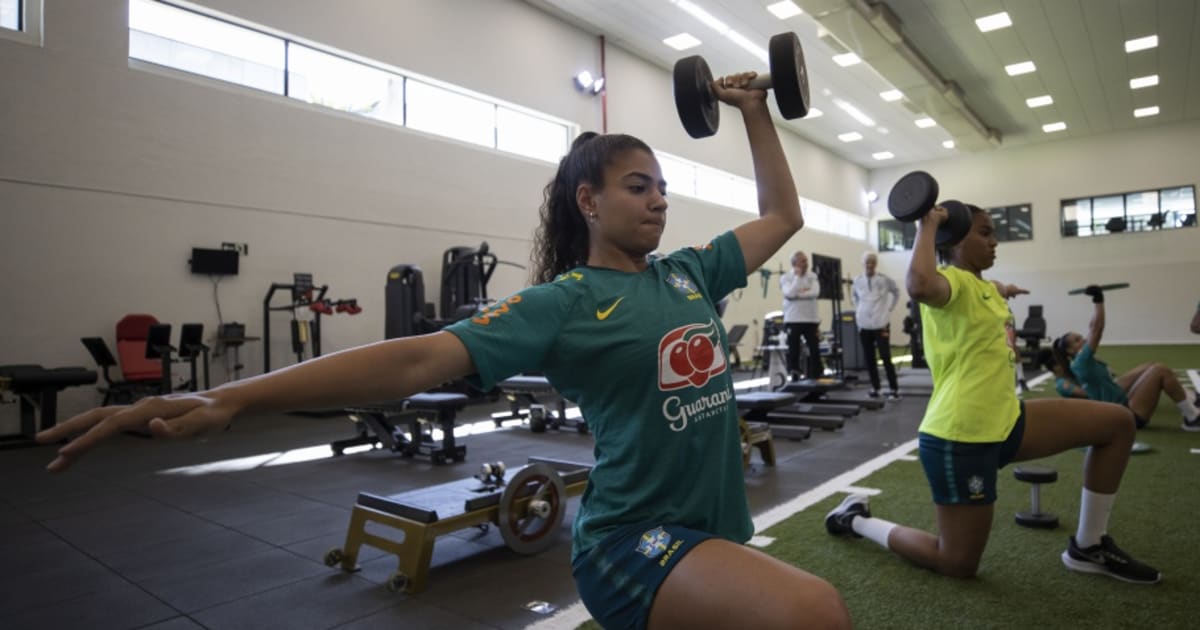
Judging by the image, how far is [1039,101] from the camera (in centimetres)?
1402

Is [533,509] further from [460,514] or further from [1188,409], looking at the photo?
[1188,409]

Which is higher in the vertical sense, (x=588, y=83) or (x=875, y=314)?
(x=588, y=83)

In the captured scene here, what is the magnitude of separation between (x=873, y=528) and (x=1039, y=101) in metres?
15.0

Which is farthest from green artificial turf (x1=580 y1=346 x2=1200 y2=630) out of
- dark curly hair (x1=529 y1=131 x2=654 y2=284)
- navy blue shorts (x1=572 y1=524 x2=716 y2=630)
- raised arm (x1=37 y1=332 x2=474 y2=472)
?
raised arm (x1=37 y1=332 x2=474 y2=472)

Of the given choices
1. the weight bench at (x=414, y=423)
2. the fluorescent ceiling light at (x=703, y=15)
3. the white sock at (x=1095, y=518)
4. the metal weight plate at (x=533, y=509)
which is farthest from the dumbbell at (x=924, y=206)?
the fluorescent ceiling light at (x=703, y=15)

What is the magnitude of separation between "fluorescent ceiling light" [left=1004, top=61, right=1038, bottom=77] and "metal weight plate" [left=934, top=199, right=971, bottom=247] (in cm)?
1193

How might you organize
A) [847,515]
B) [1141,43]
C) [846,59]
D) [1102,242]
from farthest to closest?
[1102,242], [846,59], [1141,43], [847,515]

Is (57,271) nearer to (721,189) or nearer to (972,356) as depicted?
(972,356)

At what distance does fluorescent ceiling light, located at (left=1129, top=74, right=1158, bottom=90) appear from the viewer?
12.8 m

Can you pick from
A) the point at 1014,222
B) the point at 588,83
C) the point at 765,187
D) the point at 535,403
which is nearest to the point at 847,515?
the point at 765,187

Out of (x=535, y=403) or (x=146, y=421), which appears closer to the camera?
(x=146, y=421)

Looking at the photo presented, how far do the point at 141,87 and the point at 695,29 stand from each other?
299 inches

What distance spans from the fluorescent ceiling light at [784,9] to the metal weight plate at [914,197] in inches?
330

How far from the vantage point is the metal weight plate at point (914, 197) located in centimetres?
208
